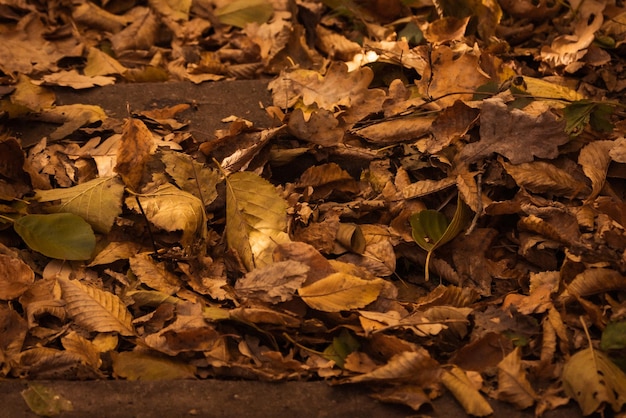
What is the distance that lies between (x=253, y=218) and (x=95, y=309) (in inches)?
15.3

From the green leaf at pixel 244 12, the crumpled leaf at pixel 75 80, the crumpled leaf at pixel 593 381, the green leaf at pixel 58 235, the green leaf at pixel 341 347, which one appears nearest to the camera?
the crumpled leaf at pixel 593 381

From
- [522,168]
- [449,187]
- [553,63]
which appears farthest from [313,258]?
[553,63]

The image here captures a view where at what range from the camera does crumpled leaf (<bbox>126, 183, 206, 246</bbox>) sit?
1700mm

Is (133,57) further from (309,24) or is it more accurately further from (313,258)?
(313,258)

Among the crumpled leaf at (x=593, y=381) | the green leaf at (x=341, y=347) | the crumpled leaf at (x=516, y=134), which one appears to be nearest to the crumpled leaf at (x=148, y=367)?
the green leaf at (x=341, y=347)

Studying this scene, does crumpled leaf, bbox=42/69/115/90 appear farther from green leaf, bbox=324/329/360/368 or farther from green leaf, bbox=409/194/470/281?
green leaf, bbox=324/329/360/368

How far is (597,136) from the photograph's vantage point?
1917mm

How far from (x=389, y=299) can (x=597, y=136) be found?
71 cm

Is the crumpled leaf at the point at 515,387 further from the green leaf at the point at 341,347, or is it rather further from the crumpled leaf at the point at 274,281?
the crumpled leaf at the point at 274,281

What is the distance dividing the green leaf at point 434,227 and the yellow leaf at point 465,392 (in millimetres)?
337

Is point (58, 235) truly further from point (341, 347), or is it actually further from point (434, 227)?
point (434, 227)

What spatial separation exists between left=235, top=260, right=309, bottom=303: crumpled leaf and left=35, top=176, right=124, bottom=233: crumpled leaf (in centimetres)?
36

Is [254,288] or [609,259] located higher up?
[609,259]

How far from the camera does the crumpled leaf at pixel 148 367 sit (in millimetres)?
1454
